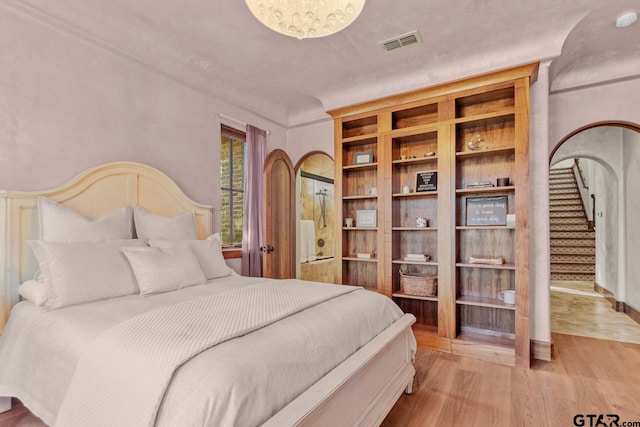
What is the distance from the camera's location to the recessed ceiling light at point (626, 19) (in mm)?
2451

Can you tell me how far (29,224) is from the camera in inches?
85.9

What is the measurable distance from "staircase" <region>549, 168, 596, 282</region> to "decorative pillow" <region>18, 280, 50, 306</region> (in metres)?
7.89

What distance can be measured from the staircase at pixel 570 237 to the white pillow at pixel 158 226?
7080 mm

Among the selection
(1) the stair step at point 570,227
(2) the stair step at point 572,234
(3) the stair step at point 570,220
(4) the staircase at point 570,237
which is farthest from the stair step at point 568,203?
(2) the stair step at point 572,234

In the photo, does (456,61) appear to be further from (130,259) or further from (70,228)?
(70,228)

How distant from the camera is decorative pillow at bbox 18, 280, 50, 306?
1878mm

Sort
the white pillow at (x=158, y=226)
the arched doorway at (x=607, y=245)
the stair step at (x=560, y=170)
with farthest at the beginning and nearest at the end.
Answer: the stair step at (x=560, y=170) < the arched doorway at (x=607, y=245) < the white pillow at (x=158, y=226)

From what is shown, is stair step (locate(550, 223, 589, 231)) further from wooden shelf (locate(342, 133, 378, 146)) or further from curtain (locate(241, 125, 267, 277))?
curtain (locate(241, 125, 267, 277))

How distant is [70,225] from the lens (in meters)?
2.20

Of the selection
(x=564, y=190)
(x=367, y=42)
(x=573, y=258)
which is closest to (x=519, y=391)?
(x=367, y=42)

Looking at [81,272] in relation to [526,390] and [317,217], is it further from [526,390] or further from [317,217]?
[317,217]

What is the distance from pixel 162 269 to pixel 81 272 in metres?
0.44

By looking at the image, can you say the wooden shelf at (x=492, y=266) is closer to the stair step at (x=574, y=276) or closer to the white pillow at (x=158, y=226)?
the white pillow at (x=158, y=226)

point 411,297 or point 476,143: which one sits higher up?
point 476,143
